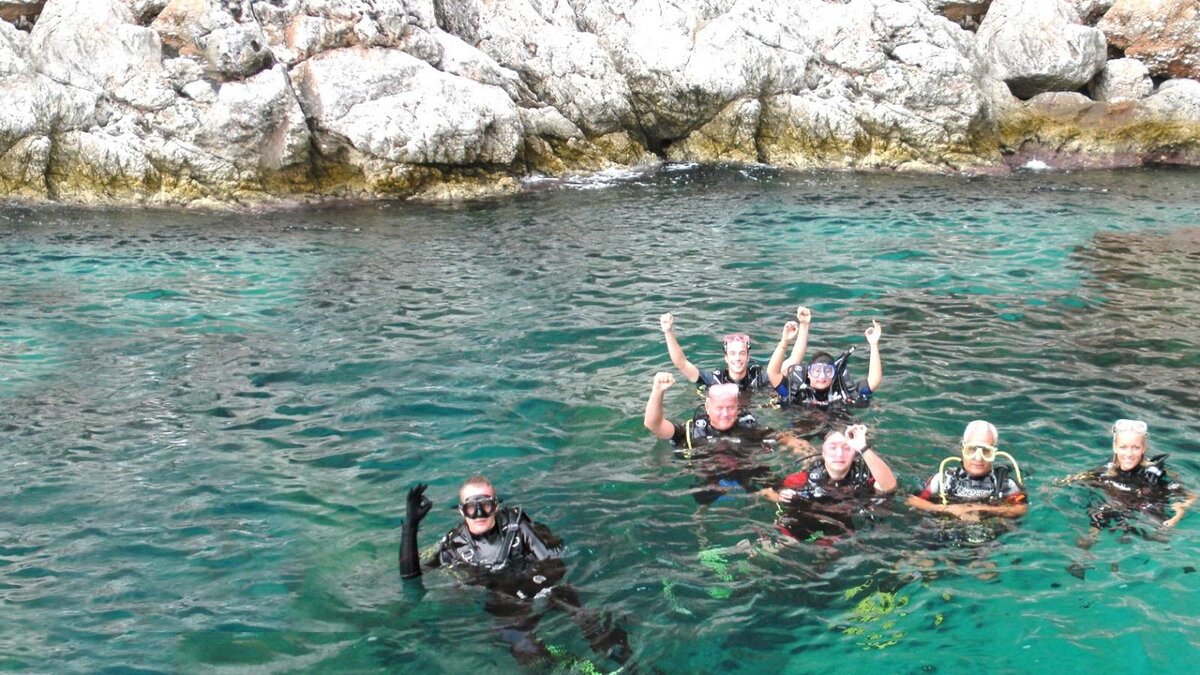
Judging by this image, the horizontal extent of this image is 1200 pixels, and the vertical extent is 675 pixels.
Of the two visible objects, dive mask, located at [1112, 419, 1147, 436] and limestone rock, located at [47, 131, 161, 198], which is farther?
limestone rock, located at [47, 131, 161, 198]

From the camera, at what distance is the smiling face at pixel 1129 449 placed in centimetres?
897

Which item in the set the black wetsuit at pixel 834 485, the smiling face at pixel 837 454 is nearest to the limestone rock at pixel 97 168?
the black wetsuit at pixel 834 485

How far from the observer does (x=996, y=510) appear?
29.7 feet

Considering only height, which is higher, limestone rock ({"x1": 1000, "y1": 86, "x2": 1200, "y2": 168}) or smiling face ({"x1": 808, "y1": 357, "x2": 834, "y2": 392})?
limestone rock ({"x1": 1000, "y1": 86, "x2": 1200, "y2": 168})

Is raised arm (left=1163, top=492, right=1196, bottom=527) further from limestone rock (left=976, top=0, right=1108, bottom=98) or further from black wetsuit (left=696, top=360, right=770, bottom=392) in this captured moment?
limestone rock (left=976, top=0, right=1108, bottom=98)

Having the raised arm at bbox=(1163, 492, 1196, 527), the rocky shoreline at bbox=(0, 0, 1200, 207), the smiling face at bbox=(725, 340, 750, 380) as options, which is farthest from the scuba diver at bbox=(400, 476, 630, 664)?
the rocky shoreline at bbox=(0, 0, 1200, 207)

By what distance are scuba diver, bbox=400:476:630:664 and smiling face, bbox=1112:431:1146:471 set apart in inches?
194

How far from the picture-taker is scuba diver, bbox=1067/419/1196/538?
8.97 meters

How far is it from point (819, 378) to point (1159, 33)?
78.8 feet

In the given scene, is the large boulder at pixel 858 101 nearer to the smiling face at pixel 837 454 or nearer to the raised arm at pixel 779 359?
the raised arm at pixel 779 359

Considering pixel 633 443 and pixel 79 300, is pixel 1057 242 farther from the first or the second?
pixel 79 300

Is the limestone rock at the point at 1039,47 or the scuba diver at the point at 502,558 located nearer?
the scuba diver at the point at 502,558

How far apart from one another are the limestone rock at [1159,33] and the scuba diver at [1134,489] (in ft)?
79.1

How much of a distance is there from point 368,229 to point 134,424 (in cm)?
1002
